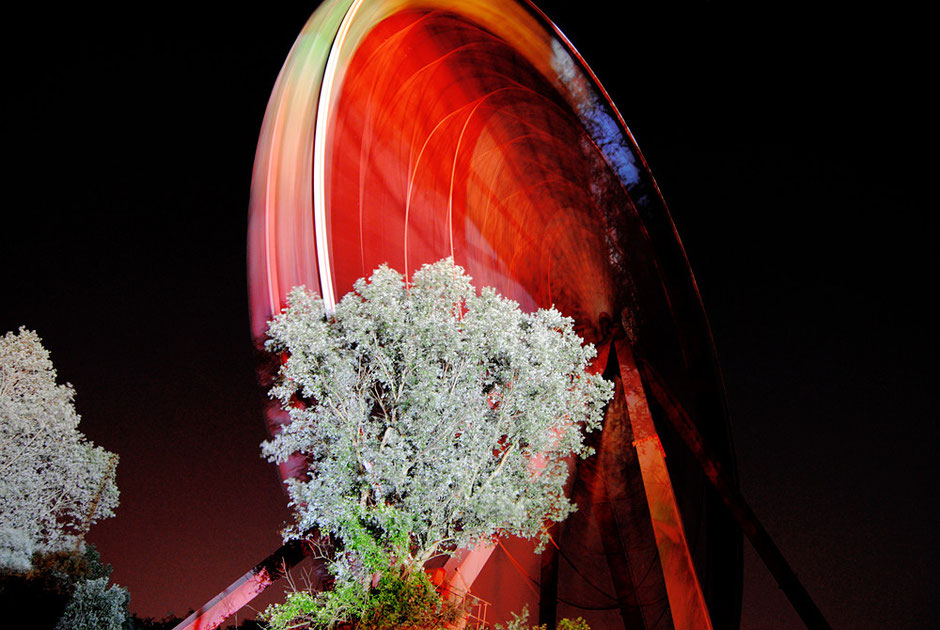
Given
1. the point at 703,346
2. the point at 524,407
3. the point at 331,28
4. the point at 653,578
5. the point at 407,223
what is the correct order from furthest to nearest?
the point at 653,578 → the point at 703,346 → the point at 407,223 → the point at 331,28 → the point at 524,407

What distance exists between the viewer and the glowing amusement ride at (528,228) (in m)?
6.83

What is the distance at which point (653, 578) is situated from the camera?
11.2 meters

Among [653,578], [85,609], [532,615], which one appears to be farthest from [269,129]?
[532,615]

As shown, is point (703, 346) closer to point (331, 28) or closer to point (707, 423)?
point (707, 423)

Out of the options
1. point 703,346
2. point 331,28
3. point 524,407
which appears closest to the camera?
point 524,407

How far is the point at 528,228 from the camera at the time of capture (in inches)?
444

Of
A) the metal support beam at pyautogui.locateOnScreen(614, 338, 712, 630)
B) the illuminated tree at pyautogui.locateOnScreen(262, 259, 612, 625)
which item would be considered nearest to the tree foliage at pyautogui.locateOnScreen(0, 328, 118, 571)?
the illuminated tree at pyautogui.locateOnScreen(262, 259, 612, 625)

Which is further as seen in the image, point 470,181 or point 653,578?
point 653,578

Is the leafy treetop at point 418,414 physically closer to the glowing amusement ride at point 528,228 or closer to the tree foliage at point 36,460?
the glowing amusement ride at point 528,228

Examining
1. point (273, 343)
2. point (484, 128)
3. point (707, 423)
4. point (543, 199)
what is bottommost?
point (707, 423)

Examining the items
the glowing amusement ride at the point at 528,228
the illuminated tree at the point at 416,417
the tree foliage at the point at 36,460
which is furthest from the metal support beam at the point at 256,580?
the tree foliage at the point at 36,460

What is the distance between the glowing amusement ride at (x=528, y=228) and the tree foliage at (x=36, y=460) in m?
5.77

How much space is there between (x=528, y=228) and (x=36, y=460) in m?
9.80

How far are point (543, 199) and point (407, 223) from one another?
3.95m
